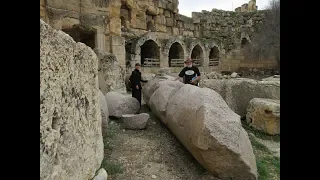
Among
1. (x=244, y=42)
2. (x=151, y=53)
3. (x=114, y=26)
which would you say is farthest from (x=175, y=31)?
(x=114, y=26)

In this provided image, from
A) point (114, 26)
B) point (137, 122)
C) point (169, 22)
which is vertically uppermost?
point (169, 22)

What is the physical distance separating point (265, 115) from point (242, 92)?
3.63 feet

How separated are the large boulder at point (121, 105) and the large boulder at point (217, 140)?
2546 mm

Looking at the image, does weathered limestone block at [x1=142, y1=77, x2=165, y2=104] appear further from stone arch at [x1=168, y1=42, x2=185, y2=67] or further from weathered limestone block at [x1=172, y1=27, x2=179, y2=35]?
weathered limestone block at [x1=172, y1=27, x2=179, y2=35]

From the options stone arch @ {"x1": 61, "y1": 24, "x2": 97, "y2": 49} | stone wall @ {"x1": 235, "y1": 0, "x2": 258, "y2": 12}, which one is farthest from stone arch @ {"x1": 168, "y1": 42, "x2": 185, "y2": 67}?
stone wall @ {"x1": 235, "y1": 0, "x2": 258, "y2": 12}

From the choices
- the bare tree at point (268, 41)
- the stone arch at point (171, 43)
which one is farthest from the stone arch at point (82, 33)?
the bare tree at point (268, 41)

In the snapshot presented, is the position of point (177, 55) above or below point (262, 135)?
above

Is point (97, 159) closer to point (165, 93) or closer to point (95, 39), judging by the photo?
point (165, 93)

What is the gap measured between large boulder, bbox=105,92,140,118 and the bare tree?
16343 millimetres

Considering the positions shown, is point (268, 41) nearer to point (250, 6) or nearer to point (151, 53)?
point (250, 6)

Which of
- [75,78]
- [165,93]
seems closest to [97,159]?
[75,78]

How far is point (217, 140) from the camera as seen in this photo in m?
3.11
